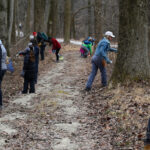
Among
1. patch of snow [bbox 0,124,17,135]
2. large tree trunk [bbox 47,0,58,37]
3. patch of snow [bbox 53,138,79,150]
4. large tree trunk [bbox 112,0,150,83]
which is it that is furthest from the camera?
large tree trunk [bbox 47,0,58,37]

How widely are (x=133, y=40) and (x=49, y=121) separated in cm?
393

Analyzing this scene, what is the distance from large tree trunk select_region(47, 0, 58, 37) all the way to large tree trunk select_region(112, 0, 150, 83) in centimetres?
1680

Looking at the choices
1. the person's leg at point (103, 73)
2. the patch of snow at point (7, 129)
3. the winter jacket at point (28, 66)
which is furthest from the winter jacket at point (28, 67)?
the patch of snow at point (7, 129)

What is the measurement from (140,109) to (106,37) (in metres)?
3.59

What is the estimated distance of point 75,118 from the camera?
24.9 feet

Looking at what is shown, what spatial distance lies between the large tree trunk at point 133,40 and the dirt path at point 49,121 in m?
1.77

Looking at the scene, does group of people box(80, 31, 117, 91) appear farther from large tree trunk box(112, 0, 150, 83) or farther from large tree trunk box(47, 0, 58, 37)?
large tree trunk box(47, 0, 58, 37)

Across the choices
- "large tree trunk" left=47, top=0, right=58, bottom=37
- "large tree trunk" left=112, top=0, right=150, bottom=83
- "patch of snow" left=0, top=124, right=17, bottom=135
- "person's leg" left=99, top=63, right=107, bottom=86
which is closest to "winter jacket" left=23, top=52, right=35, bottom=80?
"person's leg" left=99, top=63, right=107, bottom=86

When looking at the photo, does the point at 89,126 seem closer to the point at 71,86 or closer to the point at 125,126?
the point at 125,126

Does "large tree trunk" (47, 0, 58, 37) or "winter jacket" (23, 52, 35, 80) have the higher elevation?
"large tree trunk" (47, 0, 58, 37)

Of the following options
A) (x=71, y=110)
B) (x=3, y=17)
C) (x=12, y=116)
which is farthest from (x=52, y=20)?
(x=12, y=116)

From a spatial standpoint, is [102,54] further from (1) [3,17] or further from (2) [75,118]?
(1) [3,17]

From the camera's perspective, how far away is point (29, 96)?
10031 millimetres

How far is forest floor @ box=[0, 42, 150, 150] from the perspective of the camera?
5859 mm
